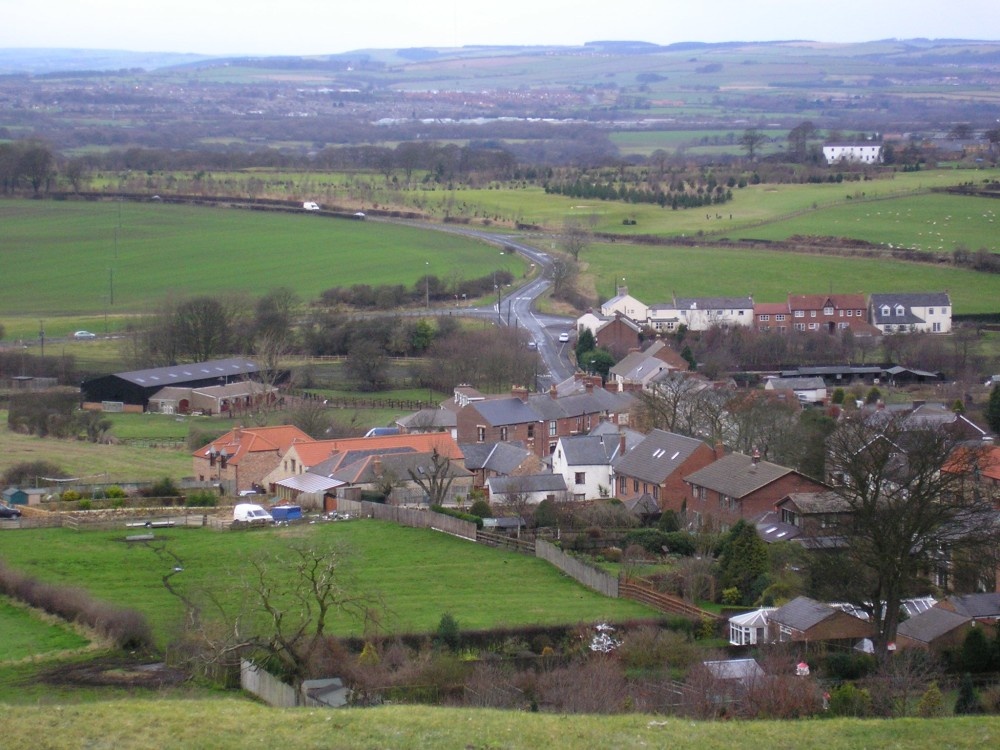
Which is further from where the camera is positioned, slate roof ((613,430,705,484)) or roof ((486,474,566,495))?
roof ((486,474,566,495))

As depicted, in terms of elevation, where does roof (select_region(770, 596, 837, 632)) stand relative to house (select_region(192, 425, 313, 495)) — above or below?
above

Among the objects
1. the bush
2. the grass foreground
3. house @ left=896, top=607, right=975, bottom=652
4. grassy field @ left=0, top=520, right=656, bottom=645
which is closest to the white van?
grassy field @ left=0, top=520, right=656, bottom=645

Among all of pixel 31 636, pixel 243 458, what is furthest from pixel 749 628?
pixel 243 458

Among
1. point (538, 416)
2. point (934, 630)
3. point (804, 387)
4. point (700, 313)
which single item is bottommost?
point (700, 313)

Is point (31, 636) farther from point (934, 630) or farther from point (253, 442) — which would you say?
point (253, 442)

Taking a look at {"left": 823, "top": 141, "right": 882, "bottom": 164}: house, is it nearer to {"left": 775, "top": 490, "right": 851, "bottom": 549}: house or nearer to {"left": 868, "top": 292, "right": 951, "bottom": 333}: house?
{"left": 868, "top": 292, "right": 951, "bottom": 333}: house

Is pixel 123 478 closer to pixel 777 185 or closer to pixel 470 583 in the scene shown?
pixel 470 583

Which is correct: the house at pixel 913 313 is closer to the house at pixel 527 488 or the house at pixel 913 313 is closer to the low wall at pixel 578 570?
the house at pixel 527 488
